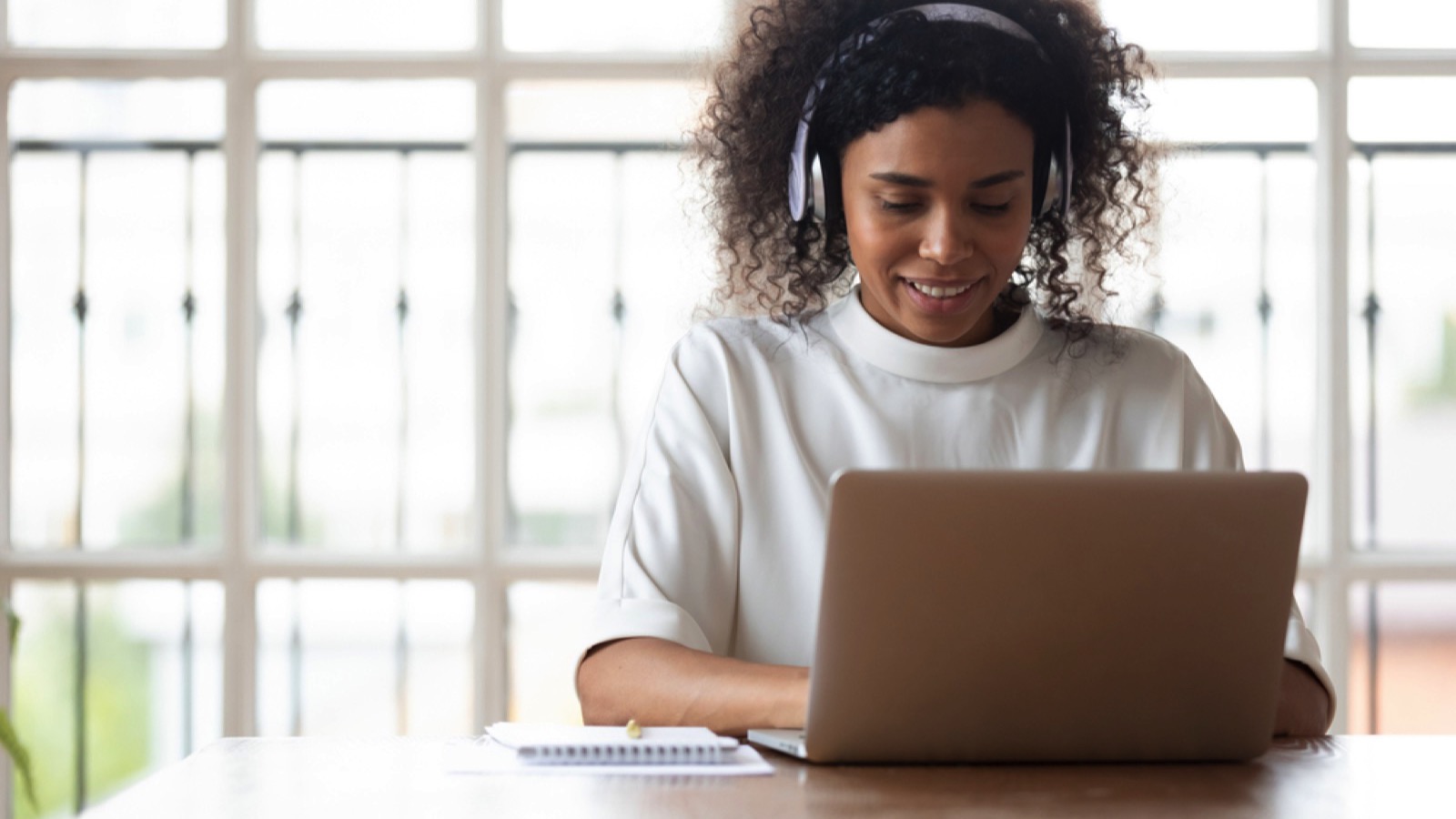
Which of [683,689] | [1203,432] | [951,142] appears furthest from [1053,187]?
[683,689]

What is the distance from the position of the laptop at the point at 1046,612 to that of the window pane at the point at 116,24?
2.64m

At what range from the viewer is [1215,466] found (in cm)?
173

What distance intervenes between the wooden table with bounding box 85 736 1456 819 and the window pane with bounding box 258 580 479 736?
217 centimetres

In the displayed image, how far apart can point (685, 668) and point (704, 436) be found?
0.35 m

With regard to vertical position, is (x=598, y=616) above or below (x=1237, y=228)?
below

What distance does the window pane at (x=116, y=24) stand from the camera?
10.6 ft

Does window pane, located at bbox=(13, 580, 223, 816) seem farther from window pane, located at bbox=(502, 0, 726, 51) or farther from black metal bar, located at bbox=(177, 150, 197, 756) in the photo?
window pane, located at bbox=(502, 0, 726, 51)

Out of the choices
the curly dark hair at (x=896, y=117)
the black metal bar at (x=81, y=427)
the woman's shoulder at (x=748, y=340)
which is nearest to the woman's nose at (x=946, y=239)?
the curly dark hair at (x=896, y=117)

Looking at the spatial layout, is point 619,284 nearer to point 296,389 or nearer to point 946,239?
point 296,389

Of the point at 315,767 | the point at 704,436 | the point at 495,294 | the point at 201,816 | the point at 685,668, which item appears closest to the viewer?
the point at 201,816

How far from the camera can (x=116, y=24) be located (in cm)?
327

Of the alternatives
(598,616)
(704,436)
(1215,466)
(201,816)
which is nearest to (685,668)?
(598,616)

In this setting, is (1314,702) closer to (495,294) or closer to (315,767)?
(315,767)

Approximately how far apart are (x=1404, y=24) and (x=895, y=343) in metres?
2.11
